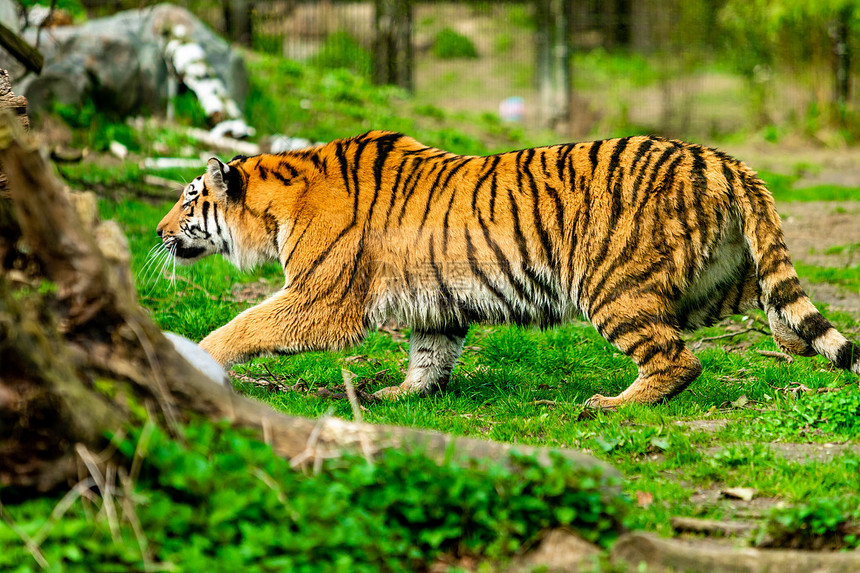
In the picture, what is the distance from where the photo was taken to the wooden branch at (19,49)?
668 centimetres

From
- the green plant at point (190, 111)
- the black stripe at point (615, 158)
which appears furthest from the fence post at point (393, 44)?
the black stripe at point (615, 158)

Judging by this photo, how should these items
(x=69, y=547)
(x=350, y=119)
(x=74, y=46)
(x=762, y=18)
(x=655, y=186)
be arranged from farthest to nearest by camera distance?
(x=762, y=18) → (x=350, y=119) → (x=74, y=46) → (x=655, y=186) → (x=69, y=547)

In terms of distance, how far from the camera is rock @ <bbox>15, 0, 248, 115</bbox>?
10.8 metres

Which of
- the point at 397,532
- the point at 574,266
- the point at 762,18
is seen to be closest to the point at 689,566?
the point at 397,532

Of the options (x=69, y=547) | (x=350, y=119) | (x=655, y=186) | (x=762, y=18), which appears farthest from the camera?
(x=762, y=18)

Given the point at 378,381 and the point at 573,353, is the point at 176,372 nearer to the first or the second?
the point at 378,381

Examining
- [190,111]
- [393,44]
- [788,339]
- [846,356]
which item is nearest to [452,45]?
[393,44]

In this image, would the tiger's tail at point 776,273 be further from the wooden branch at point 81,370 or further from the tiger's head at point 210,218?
the tiger's head at point 210,218

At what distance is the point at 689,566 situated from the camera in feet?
9.66

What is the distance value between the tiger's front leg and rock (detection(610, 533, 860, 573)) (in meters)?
2.38

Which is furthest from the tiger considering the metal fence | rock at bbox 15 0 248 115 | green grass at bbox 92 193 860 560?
the metal fence

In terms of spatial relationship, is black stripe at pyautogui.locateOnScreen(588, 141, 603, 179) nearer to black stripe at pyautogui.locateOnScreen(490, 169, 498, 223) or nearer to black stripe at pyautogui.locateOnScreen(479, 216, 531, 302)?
black stripe at pyautogui.locateOnScreen(490, 169, 498, 223)

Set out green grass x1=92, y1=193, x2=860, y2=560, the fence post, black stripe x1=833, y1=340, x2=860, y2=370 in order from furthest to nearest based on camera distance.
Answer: the fence post < black stripe x1=833, y1=340, x2=860, y2=370 < green grass x1=92, y1=193, x2=860, y2=560

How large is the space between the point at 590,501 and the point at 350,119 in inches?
410
